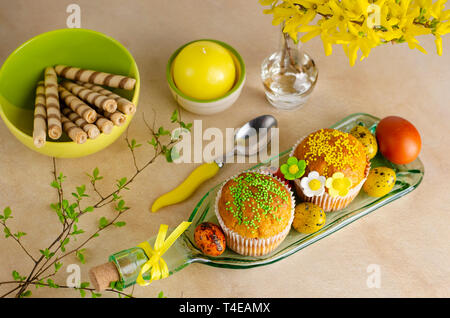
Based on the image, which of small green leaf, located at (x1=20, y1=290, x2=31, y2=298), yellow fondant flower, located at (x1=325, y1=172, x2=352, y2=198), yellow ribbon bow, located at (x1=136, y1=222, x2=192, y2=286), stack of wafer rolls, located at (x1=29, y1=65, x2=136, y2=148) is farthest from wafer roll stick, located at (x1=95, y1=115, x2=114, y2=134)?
yellow fondant flower, located at (x1=325, y1=172, x2=352, y2=198)

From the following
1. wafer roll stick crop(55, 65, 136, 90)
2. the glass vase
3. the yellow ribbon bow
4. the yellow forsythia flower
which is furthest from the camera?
the glass vase

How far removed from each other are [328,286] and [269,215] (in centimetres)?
19

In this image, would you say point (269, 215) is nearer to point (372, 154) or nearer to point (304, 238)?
point (304, 238)

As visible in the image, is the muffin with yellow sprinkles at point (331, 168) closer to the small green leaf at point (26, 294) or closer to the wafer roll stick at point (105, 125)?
the wafer roll stick at point (105, 125)

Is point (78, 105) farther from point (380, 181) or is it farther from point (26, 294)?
A: point (380, 181)

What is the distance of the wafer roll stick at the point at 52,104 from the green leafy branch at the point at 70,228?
107 millimetres

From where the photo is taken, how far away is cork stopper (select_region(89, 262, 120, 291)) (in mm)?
827

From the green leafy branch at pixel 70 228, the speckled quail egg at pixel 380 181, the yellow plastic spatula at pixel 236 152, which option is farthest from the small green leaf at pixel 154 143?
the speckled quail egg at pixel 380 181

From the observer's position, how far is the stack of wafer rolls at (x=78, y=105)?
896 millimetres

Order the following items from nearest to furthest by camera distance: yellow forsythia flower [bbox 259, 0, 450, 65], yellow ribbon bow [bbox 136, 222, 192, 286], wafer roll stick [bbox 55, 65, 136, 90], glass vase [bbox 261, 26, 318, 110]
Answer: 1. yellow forsythia flower [bbox 259, 0, 450, 65]
2. yellow ribbon bow [bbox 136, 222, 192, 286]
3. wafer roll stick [bbox 55, 65, 136, 90]
4. glass vase [bbox 261, 26, 318, 110]

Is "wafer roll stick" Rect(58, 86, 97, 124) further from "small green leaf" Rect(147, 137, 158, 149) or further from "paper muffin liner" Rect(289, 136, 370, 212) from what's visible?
"paper muffin liner" Rect(289, 136, 370, 212)
